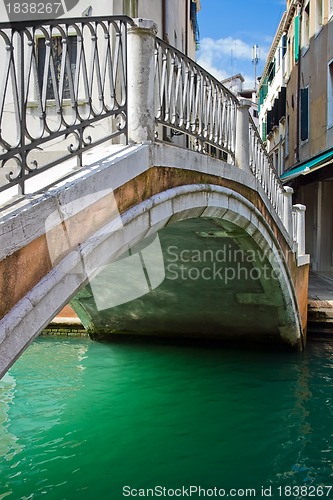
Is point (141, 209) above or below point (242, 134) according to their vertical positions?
below

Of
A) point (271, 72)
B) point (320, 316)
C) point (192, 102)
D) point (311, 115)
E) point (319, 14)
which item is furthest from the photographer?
point (271, 72)

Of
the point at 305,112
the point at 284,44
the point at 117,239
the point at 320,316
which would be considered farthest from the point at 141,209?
the point at 284,44

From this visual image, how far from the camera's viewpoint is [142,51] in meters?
3.13

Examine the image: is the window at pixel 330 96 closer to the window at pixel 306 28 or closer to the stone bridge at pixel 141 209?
the window at pixel 306 28

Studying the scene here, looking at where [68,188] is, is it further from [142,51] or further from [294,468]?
[294,468]

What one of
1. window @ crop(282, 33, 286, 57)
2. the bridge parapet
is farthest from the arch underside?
window @ crop(282, 33, 286, 57)

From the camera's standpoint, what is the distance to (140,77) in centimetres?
312

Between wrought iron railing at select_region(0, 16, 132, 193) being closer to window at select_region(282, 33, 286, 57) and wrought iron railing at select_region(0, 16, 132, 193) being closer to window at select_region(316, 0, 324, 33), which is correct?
window at select_region(316, 0, 324, 33)

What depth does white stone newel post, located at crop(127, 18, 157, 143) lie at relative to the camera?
3.11m

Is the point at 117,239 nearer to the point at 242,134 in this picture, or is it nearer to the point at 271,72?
the point at 242,134

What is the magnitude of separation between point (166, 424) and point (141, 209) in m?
3.28

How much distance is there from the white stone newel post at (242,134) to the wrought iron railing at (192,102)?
6cm

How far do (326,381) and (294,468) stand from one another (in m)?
2.40

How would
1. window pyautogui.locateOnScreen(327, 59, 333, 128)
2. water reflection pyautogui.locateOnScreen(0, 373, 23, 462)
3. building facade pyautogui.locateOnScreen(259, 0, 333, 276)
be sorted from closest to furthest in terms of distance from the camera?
water reflection pyautogui.locateOnScreen(0, 373, 23, 462) < window pyautogui.locateOnScreen(327, 59, 333, 128) < building facade pyautogui.locateOnScreen(259, 0, 333, 276)
